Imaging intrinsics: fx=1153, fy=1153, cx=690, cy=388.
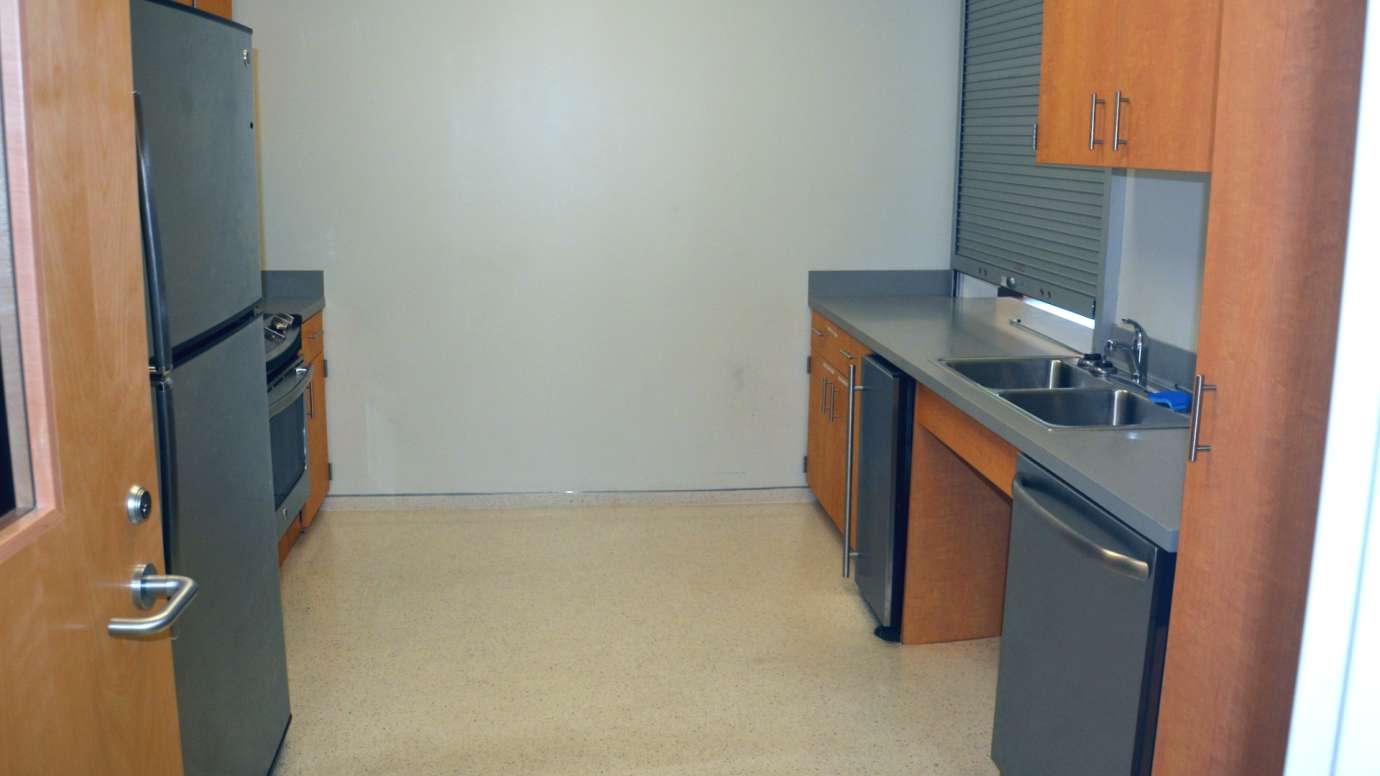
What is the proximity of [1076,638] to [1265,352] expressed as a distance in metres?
0.91

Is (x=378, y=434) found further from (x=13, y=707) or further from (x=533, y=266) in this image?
(x=13, y=707)

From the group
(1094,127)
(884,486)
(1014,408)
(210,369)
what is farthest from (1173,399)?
(210,369)

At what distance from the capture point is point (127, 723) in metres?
1.45

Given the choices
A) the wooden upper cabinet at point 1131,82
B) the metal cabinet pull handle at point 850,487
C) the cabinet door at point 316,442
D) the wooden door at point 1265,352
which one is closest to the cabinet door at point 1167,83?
the wooden upper cabinet at point 1131,82

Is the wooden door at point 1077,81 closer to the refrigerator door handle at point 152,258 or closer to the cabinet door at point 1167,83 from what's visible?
the cabinet door at point 1167,83

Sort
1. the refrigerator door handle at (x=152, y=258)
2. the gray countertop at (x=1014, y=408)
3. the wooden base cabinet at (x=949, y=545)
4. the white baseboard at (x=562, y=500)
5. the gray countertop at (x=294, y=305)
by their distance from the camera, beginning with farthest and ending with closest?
the white baseboard at (x=562, y=500) → the gray countertop at (x=294, y=305) → the wooden base cabinet at (x=949, y=545) → the gray countertop at (x=1014, y=408) → the refrigerator door handle at (x=152, y=258)

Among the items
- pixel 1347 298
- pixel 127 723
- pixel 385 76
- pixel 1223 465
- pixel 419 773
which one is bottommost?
pixel 419 773

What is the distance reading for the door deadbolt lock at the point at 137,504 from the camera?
56.9 inches

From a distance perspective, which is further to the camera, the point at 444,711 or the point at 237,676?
the point at 444,711

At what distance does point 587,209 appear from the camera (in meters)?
4.80

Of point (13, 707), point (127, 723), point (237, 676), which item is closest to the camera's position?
point (13, 707)

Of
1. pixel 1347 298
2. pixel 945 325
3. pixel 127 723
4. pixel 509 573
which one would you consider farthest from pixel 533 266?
pixel 1347 298

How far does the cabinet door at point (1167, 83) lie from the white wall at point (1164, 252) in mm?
699

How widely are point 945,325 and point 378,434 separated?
2385 mm
